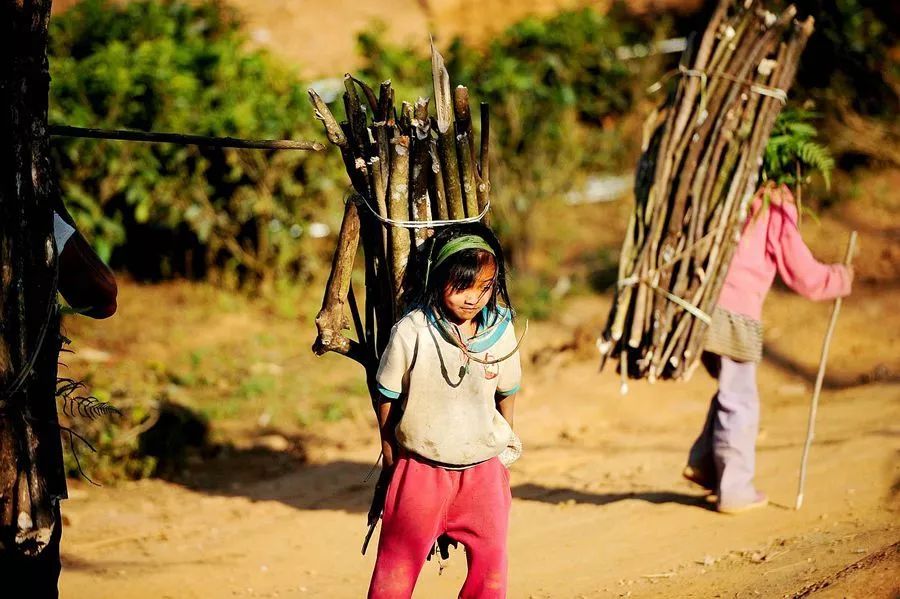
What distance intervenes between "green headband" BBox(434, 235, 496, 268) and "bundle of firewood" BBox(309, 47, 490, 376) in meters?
0.20

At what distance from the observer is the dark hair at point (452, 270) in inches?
120

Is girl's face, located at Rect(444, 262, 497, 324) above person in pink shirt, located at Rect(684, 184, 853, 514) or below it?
above

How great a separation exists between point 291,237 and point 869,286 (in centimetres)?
484

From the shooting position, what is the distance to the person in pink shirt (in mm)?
4566

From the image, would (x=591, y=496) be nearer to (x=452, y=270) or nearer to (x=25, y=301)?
(x=452, y=270)

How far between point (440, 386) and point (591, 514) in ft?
6.96

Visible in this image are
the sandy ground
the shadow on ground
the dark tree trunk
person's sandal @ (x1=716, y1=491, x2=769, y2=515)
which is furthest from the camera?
the shadow on ground

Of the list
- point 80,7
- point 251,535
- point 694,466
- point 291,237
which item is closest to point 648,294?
point 694,466

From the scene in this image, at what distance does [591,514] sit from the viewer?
499 cm

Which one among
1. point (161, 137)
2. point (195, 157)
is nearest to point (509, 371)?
point (161, 137)

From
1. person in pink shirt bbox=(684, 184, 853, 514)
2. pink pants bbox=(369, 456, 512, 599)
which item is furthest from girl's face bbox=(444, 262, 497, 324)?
person in pink shirt bbox=(684, 184, 853, 514)

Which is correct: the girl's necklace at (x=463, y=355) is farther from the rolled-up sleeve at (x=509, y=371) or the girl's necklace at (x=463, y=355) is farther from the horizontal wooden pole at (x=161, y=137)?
the horizontal wooden pole at (x=161, y=137)

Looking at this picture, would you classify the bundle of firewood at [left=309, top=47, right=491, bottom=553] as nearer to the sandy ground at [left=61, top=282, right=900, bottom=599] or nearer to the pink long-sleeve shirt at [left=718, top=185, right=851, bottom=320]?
the sandy ground at [left=61, top=282, right=900, bottom=599]

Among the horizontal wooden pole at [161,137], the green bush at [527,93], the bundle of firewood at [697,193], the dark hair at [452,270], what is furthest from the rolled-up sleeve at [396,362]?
the green bush at [527,93]
